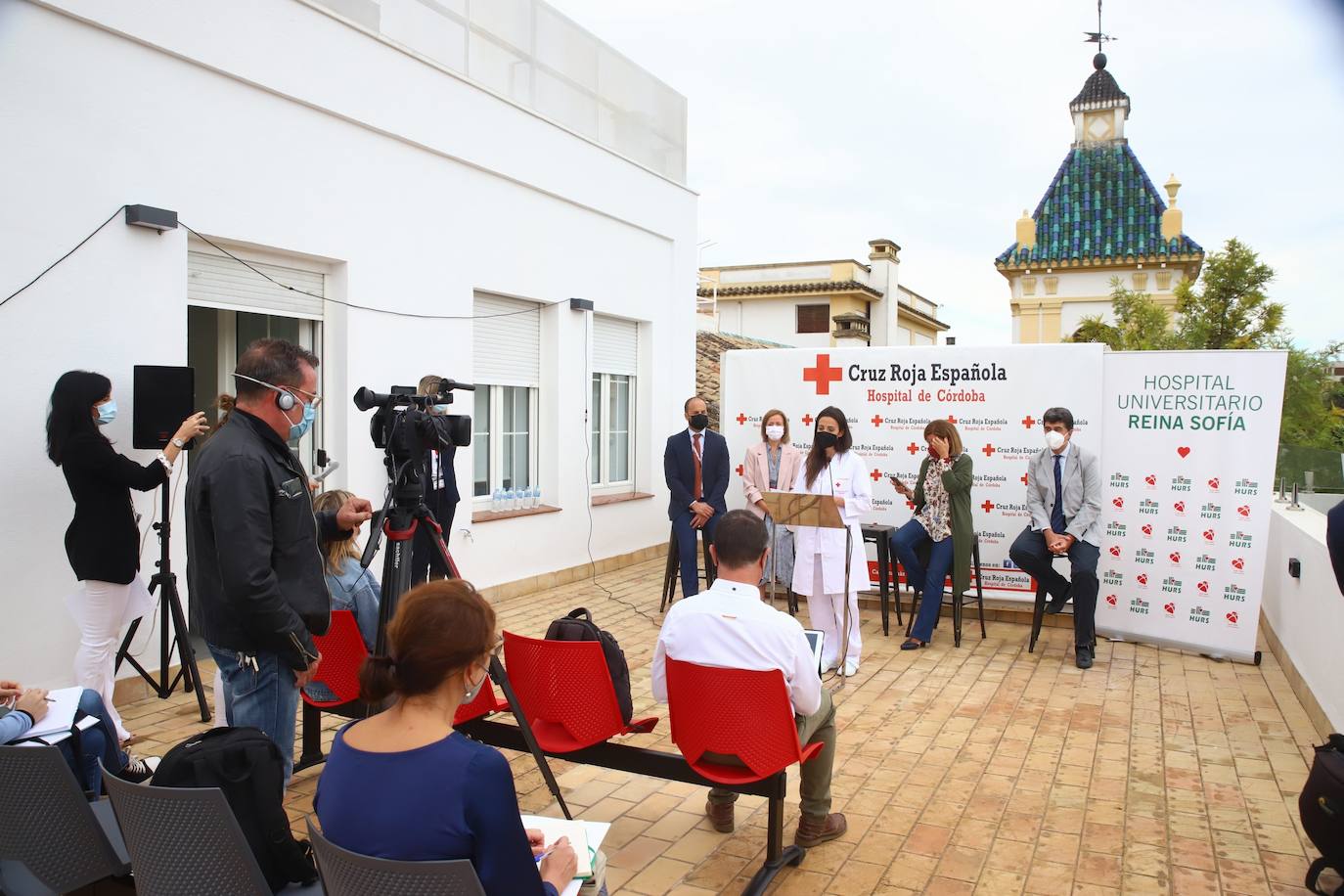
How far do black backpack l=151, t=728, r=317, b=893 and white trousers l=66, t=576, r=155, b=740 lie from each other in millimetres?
2529

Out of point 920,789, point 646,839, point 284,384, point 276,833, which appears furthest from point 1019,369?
point 276,833

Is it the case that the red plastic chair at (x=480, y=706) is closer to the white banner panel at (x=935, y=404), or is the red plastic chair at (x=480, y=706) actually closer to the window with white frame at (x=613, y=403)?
the white banner panel at (x=935, y=404)

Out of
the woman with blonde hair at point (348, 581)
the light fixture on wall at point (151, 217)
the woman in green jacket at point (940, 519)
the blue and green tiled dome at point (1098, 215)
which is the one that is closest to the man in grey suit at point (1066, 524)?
the woman in green jacket at point (940, 519)

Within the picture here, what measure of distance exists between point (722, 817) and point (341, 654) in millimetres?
1676

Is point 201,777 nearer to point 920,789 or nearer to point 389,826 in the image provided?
point 389,826

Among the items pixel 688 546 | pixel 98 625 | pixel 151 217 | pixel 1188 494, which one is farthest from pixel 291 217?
pixel 1188 494

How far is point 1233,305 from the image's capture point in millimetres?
17984

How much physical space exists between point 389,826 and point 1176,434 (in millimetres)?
6665

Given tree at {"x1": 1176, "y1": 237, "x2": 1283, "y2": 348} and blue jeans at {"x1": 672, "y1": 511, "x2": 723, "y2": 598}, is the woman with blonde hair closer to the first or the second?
blue jeans at {"x1": 672, "y1": 511, "x2": 723, "y2": 598}

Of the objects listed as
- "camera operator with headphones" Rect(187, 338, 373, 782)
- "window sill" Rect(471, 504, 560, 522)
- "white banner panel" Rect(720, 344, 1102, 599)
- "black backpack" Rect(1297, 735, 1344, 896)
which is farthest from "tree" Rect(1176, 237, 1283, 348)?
"camera operator with headphones" Rect(187, 338, 373, 782)

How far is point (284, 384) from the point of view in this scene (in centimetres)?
300

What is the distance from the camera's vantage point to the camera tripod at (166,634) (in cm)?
493

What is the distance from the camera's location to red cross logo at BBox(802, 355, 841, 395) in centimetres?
838

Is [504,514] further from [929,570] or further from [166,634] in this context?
[929,570]
